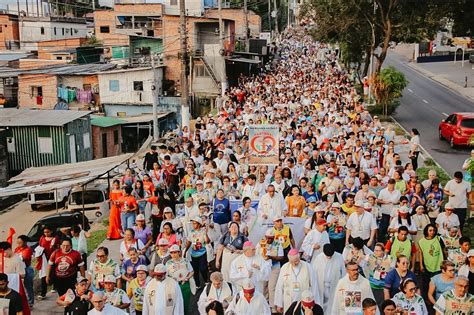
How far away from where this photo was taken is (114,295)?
28.0ft

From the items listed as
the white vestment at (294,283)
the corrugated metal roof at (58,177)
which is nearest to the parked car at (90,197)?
the corrugated metal roof at (58,177)

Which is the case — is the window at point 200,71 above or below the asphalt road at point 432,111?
above

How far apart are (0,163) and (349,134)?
21.7m

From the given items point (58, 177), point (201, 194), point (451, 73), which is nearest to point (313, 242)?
point (201, 194)

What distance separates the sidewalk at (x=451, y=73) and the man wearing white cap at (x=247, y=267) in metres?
36.1

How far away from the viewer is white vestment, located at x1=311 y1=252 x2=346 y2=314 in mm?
9266

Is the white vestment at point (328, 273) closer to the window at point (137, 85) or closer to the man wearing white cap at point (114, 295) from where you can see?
the man wearing white cap at point (114, 295)

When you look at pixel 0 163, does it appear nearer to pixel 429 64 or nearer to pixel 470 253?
pixel 470 253

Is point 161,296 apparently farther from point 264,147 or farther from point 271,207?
point 264,147

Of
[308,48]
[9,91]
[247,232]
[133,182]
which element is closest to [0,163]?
[9,91]

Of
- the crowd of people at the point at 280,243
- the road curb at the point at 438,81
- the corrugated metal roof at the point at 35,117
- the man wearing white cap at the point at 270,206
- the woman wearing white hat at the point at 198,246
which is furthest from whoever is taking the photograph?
A: the road curb at the point at 438,81

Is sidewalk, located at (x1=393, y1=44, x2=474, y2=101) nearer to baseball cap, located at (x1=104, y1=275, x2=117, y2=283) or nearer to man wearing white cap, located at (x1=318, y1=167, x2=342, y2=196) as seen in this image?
man wearing white cap, located at (x1=318, y1=167, x2=342, y2=196)

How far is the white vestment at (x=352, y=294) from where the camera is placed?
822cm

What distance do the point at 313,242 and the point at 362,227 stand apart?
1093 mm
